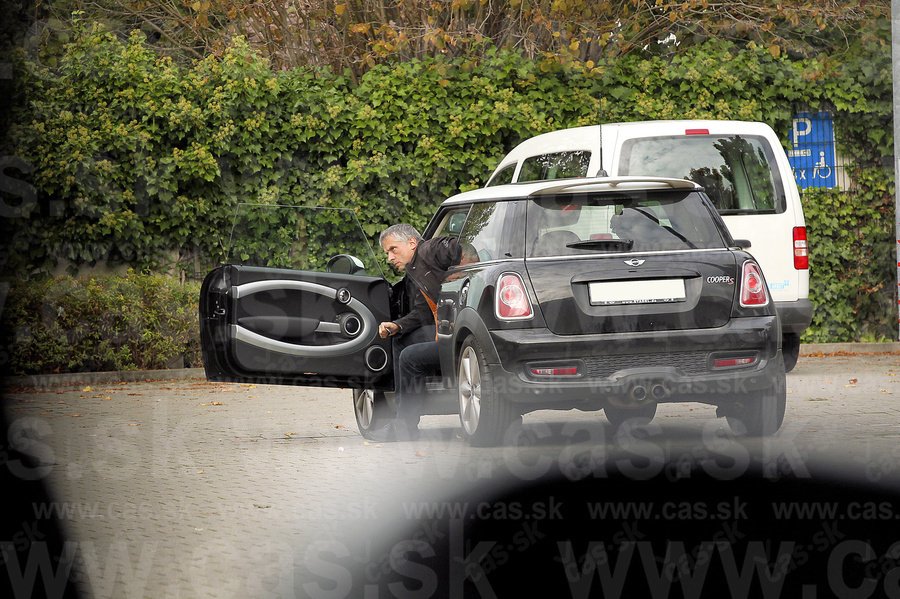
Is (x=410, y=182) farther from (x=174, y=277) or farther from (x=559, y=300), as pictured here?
(x=559, y=300)

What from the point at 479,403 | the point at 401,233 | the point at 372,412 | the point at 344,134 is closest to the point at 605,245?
the point at 479,403

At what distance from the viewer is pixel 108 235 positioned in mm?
16984

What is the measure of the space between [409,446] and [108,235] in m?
8.66

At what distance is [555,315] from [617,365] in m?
0.46

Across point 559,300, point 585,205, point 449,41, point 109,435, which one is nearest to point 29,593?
point 559,300

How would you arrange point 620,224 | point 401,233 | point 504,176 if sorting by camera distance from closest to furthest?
point 620,224
point 401,233
point 504,176

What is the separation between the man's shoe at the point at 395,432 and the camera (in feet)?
32.2

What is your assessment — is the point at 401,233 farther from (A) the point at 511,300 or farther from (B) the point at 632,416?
(B) the point at 632,416

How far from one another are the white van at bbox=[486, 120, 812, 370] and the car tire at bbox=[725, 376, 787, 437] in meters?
3.97

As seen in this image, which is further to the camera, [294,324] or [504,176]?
[504,176]

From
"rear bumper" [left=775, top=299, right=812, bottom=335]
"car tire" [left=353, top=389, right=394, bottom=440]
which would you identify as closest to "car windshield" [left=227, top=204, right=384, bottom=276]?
"car tire" [left=353, top=389, right=394, bottom=440]

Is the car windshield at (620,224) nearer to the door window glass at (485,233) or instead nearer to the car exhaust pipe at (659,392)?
the door window glass at (485,233)

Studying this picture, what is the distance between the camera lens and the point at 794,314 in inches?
505

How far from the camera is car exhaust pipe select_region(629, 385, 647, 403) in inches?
323
